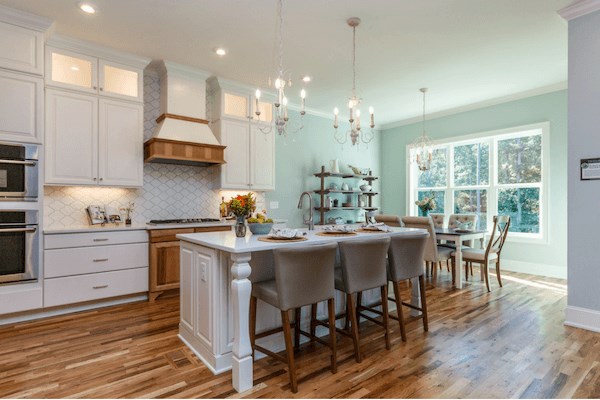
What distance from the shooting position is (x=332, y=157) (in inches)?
257

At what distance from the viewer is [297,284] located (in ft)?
6.73

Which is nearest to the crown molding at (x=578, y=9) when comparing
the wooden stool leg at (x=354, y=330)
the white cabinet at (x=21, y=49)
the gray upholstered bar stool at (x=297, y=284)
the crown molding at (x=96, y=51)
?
the gray upholstered bar stool at (x=297, y=284)

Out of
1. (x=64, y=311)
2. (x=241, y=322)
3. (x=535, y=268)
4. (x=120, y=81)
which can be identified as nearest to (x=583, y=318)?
(x=535, y=268)

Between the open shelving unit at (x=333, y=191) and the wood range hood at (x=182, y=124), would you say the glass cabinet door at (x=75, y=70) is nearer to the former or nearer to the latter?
the wood range hood at (x=182, y=124)

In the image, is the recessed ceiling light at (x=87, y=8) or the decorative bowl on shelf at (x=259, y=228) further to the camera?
the recessed ceiling light at (x=87, y=8)

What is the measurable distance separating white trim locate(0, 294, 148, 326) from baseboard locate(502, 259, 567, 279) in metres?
5.62

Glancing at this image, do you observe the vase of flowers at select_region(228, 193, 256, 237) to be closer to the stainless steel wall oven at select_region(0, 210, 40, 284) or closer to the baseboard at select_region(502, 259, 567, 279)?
the stainless steel wall oven at select_region(0, 210, 40, 284)

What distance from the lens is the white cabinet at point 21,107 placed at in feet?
10.0

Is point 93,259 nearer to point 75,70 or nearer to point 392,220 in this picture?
point 75,70

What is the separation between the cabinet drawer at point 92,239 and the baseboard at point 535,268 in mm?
5644

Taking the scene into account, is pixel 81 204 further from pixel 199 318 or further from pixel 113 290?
pixel 199 318

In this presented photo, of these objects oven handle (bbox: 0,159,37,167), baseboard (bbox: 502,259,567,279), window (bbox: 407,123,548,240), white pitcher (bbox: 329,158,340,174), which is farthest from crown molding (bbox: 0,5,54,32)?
baseboard (bbox: 502,259,567,279)

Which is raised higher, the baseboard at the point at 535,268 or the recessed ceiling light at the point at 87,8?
the recessed ceiling light at the point at 87,8

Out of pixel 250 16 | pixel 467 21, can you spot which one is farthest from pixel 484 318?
pixel 250 16
